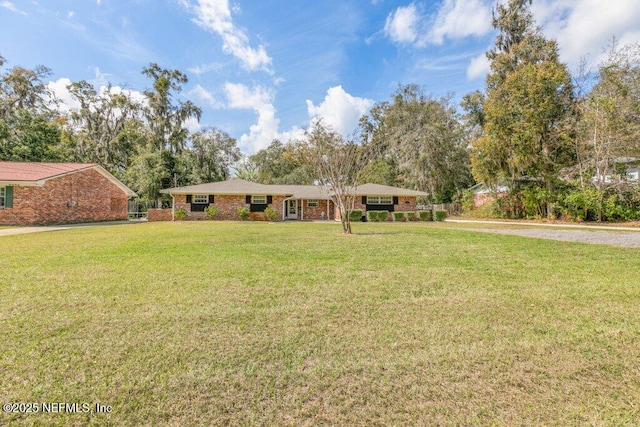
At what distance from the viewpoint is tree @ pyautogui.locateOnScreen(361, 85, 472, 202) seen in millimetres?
31656

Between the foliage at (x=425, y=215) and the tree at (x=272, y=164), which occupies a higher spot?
the tree at (x=272, y=164)

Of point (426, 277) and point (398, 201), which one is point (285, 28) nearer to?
point (426, 277)

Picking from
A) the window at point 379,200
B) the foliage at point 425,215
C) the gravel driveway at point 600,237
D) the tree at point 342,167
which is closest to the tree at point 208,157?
→ the window at point 379,200

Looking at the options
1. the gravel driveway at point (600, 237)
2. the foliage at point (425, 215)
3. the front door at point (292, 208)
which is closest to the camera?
the gravel driveway at point (600, 237)

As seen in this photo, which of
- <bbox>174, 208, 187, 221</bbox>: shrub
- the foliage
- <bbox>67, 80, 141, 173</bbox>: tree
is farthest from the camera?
<bbox>67, 80, 141, 173</bbox>: tree

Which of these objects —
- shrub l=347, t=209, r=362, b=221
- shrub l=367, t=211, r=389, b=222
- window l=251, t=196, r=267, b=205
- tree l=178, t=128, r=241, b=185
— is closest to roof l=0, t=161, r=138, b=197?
tree l=178, t=128, r=241, b=185

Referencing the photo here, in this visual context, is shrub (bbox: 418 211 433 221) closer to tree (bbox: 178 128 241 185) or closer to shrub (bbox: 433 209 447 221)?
shrub (bbox: 433 209 447 221)

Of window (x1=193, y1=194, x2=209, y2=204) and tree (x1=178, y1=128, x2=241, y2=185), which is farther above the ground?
tree (x1=178, y1=128, x2=241, y2=185)

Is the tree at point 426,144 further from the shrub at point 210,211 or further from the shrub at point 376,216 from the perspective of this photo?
the shrub at point 210,211

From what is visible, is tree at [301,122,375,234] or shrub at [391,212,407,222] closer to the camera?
tree at [301,122,375,234]

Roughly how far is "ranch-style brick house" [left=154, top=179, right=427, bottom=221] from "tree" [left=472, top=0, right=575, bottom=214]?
7103 mm

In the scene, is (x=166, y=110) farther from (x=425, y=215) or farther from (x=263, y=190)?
(x=425, y=215)

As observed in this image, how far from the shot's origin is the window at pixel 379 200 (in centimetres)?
2656

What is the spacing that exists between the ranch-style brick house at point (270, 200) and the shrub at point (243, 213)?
1.53 ft
